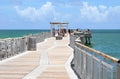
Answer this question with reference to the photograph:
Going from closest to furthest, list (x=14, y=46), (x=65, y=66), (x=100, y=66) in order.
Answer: (x=100, y=66) → (x=65, y=66) → (x=14, y=46)

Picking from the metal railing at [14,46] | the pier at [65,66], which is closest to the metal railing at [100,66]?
the pier at [65,66]

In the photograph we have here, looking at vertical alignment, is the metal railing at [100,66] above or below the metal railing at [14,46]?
above

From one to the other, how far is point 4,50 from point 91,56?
12.0 meters

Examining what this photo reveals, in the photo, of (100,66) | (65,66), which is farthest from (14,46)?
(100,66)

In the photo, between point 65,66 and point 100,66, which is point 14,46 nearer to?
point 65,66

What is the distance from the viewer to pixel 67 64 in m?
21.1

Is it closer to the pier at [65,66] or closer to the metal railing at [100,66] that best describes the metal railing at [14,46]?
the pier at [65,66]

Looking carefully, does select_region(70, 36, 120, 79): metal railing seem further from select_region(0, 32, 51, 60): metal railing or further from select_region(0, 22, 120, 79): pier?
select_region(0, 32, 51, 60): metal railing

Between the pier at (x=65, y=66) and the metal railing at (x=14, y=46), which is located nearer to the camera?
the pier at (x=65, y=66)

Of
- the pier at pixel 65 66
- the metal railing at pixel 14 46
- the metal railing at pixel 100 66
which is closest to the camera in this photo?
the metal railing at pixel 100 66

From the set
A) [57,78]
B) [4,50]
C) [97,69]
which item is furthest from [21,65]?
[97,69]

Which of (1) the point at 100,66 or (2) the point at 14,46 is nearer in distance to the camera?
(1) the point at 100,66

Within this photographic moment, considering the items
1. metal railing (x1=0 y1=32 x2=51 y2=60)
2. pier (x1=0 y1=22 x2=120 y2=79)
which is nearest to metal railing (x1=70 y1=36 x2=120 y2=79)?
pier (x1=0 y1=22 x2=120 y2=79)

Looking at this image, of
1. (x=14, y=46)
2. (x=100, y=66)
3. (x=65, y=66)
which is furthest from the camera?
(x=14, y=46)
